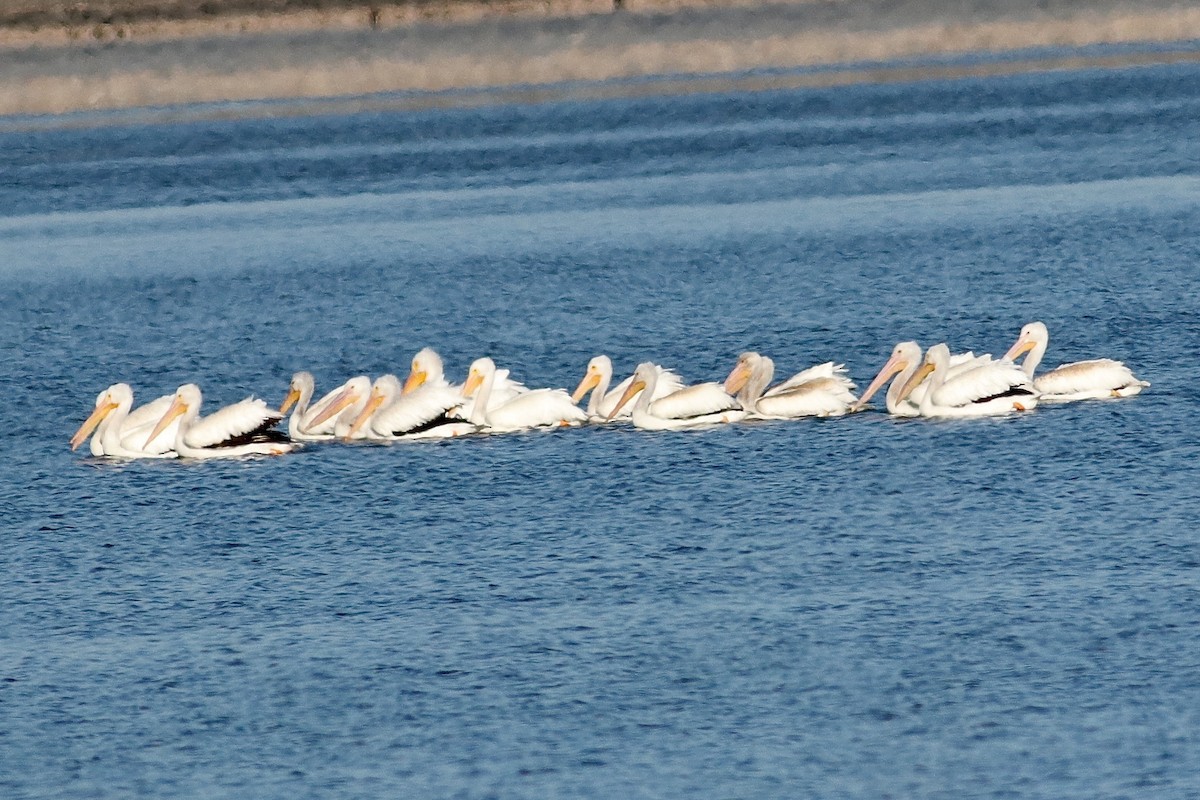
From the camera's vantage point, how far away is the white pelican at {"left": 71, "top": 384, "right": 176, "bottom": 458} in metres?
16.4

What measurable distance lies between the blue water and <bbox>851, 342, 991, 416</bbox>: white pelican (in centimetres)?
45

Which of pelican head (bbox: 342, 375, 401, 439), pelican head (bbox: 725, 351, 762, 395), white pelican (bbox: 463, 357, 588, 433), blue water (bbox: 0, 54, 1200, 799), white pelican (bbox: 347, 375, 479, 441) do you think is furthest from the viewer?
pelican head (bbox: 725, 351, 762, 395)

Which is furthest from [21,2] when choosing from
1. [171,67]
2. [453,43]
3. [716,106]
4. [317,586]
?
[317,586]

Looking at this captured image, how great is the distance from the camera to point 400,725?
1034cm

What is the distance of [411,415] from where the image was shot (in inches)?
642

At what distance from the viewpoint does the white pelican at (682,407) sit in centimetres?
1619

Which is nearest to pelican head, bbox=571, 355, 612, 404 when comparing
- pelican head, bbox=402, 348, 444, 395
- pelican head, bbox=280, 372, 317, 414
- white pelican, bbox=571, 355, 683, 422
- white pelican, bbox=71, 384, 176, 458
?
white pelican, bbox=571, 355, 683, 422

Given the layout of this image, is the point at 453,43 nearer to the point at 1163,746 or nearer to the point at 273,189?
the point at 273,189

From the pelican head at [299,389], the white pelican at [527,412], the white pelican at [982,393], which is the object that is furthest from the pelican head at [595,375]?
the white pelican at [982,393]

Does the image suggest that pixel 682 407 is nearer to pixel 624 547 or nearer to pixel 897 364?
pixel 897 364

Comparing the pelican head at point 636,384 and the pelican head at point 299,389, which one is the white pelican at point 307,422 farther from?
the pelican head at point 636,384

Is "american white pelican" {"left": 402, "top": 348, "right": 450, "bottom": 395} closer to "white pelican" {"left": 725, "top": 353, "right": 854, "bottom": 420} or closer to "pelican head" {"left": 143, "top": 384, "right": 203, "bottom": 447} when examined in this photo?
"pelican head" {"left": 143, "top": 384, "right": 203, "bottom": 447}

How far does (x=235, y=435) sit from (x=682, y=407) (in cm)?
295

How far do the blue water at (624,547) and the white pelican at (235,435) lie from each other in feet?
0.66
